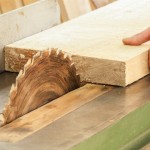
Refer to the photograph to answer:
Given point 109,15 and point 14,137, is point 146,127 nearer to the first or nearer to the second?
point 14,137

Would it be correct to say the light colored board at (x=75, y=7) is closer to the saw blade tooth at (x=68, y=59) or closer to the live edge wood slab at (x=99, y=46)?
the live edge wood slab at (x=99, y=46)

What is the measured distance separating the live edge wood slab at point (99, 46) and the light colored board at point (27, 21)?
0.05 m

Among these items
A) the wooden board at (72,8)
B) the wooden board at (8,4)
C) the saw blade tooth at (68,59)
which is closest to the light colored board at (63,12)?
the wooden board at (72,8)

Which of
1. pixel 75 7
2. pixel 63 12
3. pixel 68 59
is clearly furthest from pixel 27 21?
pixel 75 7

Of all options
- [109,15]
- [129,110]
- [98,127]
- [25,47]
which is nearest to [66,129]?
[98,127]

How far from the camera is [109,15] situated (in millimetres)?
2918

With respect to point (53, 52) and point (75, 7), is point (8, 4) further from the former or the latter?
point (53, 52)

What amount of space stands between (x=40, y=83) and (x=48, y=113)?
0.13 m

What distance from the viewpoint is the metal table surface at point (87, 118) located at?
1.73 metres

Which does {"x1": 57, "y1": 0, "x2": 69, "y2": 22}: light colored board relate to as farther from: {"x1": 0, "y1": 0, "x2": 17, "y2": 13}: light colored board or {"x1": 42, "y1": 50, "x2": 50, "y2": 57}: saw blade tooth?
{"x1": 42, "y1": 50, "x2": 50, "y2": 57}: saw blade tooth

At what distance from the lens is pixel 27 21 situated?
2.66 meters

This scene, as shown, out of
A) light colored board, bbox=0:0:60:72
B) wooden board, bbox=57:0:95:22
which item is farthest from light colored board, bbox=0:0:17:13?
light colored board, bbox=0:0:60:72

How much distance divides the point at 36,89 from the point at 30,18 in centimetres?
69

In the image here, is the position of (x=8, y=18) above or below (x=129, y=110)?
above
